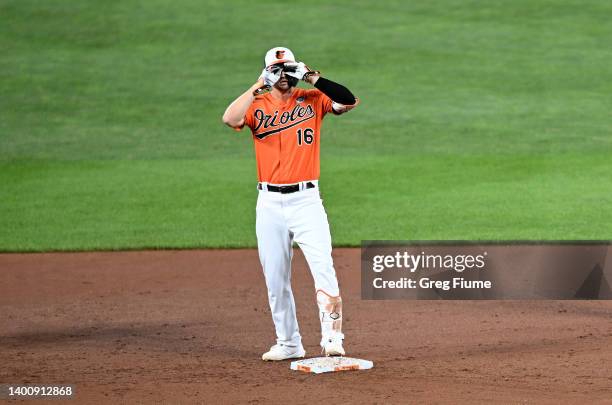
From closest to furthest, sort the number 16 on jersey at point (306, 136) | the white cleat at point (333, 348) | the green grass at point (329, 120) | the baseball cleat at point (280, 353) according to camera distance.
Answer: the white cleat at point (333, 348), the number 16 on jersey at point (306, 136), the baseball cleat at point (280, 353), the green grass at point (329, 120)

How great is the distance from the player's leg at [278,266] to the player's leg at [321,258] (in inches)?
5.6

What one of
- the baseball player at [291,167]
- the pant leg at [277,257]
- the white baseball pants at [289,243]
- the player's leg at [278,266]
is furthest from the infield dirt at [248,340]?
the baseball player at [291,167]

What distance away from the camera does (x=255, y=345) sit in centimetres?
923

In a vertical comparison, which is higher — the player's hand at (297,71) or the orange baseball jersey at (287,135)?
the player's hand at (297,71)

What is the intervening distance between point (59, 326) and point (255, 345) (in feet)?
6.39

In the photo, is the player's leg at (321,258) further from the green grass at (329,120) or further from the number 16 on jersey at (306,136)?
the green grass at (329,120)

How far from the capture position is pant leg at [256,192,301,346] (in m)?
8.41

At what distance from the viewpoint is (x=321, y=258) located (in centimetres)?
826

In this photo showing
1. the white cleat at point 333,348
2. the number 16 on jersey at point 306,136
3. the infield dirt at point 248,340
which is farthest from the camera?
the number 16 on jersey at point 306,136

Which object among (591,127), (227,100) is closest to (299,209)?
(591,127)

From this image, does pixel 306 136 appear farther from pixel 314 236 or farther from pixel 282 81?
pixel 314 236

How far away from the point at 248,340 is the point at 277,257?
1.20 m

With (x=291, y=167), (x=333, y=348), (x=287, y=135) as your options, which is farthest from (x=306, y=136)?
(x=333, y=348)

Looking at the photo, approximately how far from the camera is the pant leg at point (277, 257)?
841cm
